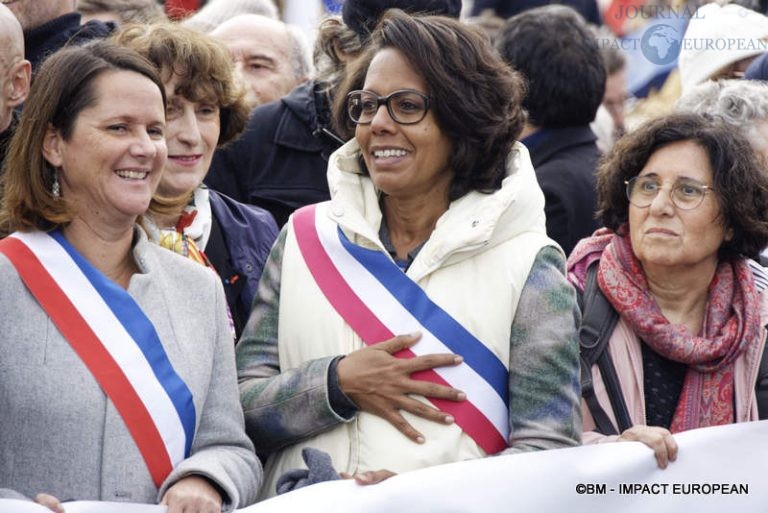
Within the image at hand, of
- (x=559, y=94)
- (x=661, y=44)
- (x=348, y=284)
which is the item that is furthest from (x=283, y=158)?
(x=661, y=44)

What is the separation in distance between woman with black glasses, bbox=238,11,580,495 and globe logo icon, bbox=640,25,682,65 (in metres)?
4.53

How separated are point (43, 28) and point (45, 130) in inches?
52.9

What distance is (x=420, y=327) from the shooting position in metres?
4.22

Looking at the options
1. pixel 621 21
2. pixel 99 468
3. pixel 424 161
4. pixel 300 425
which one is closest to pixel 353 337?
pixel 300 425

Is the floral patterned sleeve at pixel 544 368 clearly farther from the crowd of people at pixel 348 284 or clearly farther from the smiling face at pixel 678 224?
the smiling face at pixel 678 224

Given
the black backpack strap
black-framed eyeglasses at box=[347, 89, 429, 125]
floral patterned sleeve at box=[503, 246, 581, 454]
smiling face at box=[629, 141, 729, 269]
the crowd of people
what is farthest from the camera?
smiling face at box=[629, 141, 729, 269]

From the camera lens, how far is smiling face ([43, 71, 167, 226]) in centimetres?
406

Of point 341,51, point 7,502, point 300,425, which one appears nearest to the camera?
point 7,502

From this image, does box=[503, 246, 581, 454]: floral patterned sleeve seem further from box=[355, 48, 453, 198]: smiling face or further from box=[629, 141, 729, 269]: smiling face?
box=[629, 141, 729, 269]: smiling face

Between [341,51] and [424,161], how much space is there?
153cm

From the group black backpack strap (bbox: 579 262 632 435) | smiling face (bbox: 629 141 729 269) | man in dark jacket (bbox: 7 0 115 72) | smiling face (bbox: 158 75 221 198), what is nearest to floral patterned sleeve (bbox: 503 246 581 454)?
black backpack strap (bbox: 579 262 632 435)

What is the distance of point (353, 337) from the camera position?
169 inches

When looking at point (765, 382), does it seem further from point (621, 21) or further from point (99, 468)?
point (621, 21)

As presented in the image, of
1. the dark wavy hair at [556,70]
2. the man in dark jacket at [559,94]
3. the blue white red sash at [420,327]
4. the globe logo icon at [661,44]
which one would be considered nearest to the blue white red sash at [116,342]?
the blue white red sash at [420,327]
